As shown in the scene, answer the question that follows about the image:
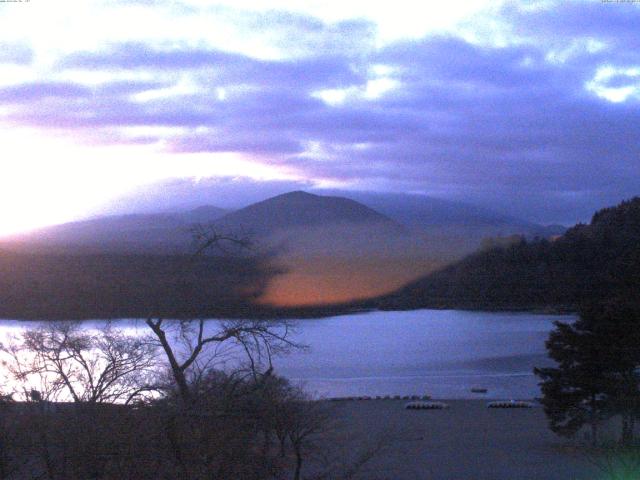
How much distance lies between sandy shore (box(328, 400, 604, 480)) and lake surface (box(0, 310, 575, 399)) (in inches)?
116

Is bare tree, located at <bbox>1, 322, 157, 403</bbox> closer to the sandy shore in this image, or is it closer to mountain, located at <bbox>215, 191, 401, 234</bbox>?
the sandy shore

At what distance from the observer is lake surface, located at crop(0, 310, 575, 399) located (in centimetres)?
2739

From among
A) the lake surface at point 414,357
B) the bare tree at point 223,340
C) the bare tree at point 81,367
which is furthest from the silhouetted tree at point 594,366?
the bare tree at point 81,367

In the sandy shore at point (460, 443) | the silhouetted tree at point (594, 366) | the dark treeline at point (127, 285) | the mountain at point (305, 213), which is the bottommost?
the sandy shore at point (460, 443)


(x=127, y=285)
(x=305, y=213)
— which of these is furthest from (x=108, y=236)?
(x=305, y=213)

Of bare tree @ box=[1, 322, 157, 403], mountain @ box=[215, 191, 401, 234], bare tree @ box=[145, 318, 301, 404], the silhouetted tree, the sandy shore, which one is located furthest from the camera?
mountain @ box=[215, 191, 401, 234]

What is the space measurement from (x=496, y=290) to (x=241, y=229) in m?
39.0

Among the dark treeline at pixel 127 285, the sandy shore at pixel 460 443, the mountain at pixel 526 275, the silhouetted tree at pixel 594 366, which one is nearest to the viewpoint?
the dark treeline at pixel 127 285

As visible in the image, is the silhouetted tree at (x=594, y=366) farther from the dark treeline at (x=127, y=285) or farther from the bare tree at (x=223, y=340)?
the bare tree at (x=223, y=340)

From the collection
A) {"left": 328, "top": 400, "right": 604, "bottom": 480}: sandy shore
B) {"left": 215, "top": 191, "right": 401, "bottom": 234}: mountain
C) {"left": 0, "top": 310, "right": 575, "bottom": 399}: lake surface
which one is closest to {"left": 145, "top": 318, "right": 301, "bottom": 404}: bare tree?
{"left": 328, "top": 400, "right": 604, "bottom": 480}: sandy shore

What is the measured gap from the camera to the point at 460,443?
57.8 ft

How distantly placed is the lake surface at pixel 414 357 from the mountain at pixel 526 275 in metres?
2.83

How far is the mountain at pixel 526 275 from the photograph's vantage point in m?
44.0

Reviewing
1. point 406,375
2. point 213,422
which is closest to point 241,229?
point 213,422
